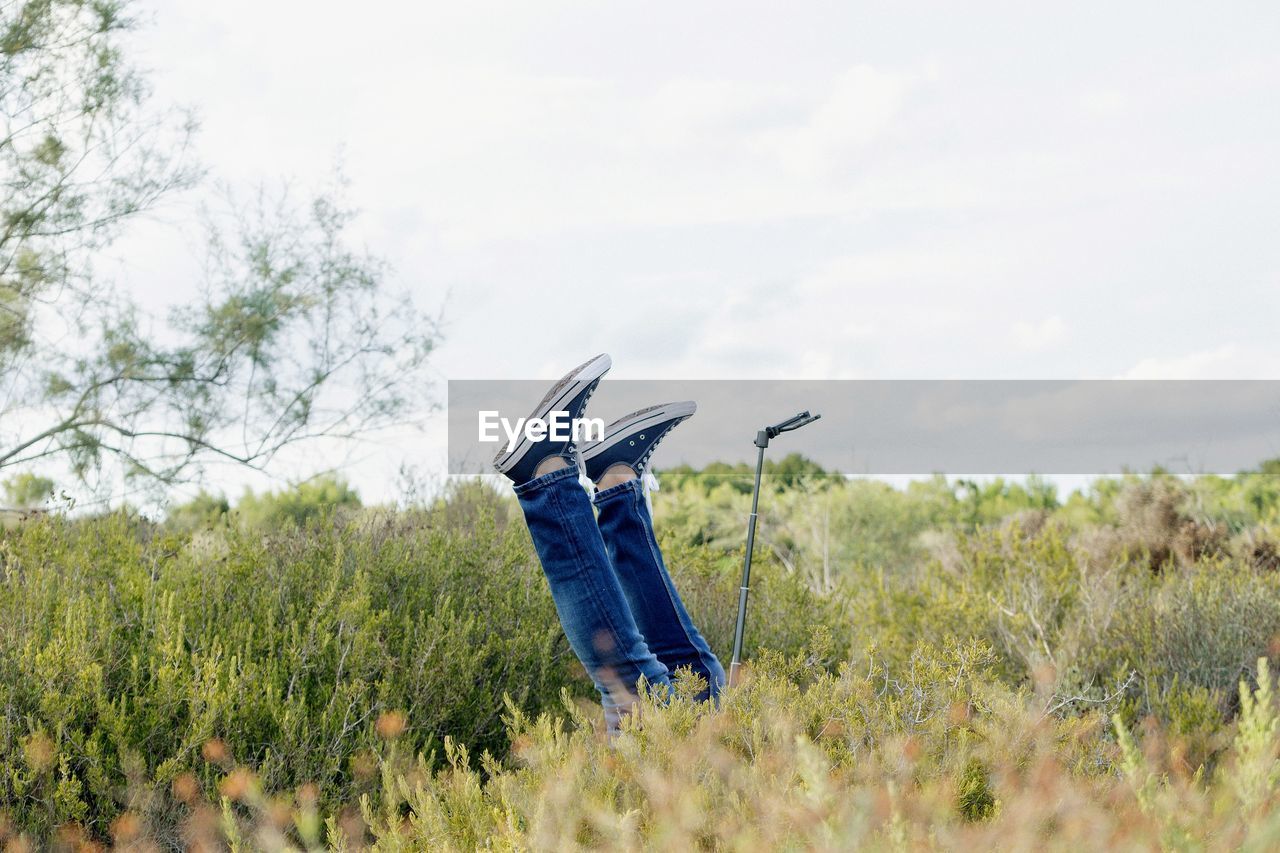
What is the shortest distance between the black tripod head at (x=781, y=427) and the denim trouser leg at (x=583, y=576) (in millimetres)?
984

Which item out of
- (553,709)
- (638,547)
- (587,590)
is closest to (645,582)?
(638,547)

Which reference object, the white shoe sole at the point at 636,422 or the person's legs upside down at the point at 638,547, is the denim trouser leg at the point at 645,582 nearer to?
the person's legs upside down at the point at 638,547

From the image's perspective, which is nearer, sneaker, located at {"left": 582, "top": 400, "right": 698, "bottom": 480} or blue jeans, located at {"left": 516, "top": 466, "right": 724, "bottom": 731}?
blue jeans, located at {"left": 516, "top": 466, "right": 724, "bottom": 731}

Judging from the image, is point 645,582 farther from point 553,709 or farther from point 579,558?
point 553,709

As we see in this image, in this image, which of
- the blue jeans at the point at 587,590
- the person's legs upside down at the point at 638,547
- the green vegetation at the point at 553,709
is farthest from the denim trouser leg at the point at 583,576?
the person's legs upside down at the point at 638,547

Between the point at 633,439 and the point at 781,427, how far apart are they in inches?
24.9

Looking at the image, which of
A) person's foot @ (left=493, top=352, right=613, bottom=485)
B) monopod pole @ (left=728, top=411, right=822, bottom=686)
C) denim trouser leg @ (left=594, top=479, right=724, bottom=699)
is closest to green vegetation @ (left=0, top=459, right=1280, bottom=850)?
monopod pole @ (left=728, top=411, right=822, bottom=686)

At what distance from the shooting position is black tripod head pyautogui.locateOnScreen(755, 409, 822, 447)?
156 inches

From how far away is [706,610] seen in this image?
16.4 ft

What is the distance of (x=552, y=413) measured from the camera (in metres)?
3.15

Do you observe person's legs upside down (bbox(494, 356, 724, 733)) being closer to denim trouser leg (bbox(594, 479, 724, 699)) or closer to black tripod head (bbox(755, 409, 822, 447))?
denim trouser leg (bbox(594, 479, 724, 699))

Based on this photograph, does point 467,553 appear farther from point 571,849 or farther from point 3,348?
point 3,348

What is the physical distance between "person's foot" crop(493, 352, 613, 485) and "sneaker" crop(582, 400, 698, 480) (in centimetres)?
35

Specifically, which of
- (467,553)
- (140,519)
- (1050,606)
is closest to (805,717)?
(467,553)
